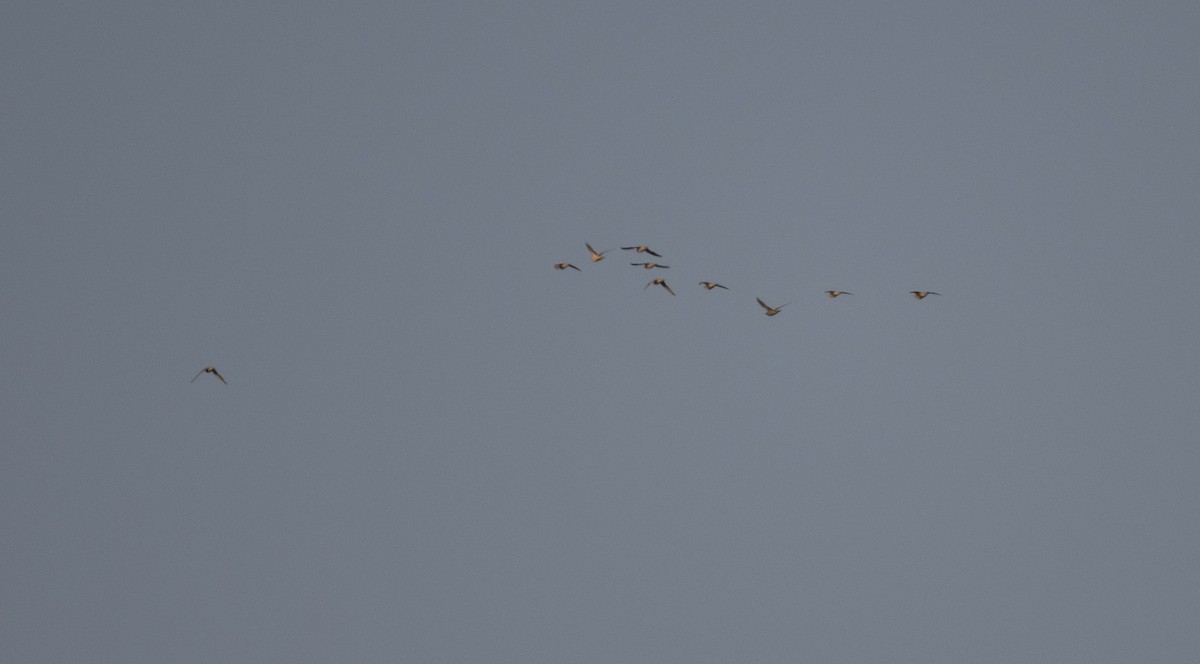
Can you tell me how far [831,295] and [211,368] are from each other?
44537 millimetres

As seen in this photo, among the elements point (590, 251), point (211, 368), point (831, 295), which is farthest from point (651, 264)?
point (211, 368)

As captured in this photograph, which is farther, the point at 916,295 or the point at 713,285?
the point at 916,295

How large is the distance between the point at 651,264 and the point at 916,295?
20583mm

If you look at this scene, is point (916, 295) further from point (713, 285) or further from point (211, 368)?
point (211, 368)

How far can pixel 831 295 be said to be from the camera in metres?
79.1

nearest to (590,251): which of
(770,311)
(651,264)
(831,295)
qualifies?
(651,264)

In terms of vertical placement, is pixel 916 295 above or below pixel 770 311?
above

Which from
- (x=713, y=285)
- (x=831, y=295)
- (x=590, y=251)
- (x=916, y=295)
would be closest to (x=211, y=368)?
(x=590, y=251)

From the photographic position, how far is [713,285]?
75.1 metres

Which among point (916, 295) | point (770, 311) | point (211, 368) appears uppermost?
point (916, 295)

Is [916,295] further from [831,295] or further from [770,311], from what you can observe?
[770,311]

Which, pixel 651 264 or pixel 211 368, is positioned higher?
pixel 651 264

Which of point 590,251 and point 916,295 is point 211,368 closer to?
point 590,251

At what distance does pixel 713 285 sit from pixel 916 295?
1701cm
